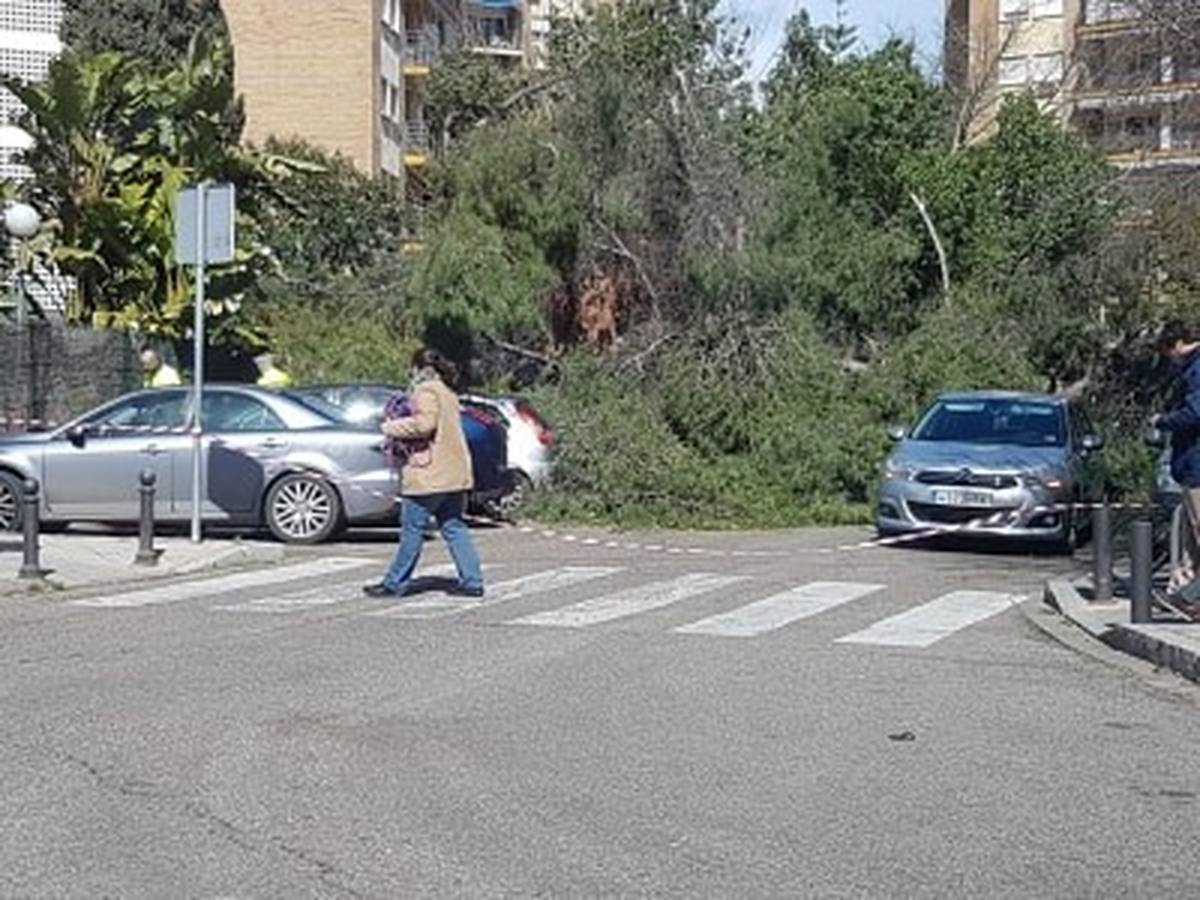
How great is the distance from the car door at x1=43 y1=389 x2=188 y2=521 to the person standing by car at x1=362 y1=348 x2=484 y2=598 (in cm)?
511

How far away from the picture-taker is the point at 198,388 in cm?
1933

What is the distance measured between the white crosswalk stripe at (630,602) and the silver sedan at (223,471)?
3.80m

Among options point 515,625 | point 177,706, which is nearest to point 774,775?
point 177,706

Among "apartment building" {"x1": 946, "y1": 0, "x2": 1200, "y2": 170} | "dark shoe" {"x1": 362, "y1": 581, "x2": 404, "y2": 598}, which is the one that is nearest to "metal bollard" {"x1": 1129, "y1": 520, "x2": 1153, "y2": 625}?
"dark shoe" {"x1": 362, "y1": 581, "x2": 404, "y2": 598}

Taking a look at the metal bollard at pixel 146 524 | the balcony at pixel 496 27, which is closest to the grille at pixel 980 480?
the metal bollard at pixel 146 524

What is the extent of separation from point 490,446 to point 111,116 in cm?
1373

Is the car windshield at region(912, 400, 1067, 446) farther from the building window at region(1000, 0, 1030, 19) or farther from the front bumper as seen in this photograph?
the building window at region(1000, 0, 1030, 19)

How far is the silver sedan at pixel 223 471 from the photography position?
19891 millimetres

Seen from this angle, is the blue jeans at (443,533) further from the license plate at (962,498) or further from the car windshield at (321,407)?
the license plate at (962,498)

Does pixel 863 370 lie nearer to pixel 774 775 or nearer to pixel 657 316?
pixel 657 316

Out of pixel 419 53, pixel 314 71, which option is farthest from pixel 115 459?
pixel 419 53

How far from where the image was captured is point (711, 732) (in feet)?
33.0

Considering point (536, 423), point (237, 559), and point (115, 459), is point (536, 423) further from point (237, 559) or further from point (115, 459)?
point (237, 559)

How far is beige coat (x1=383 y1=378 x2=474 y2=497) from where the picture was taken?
15.1 m
